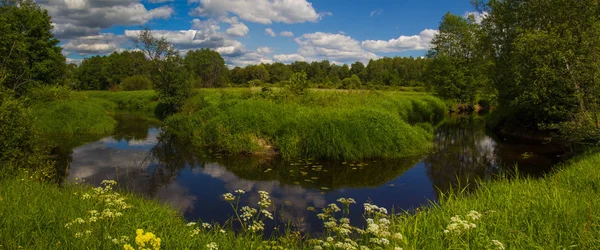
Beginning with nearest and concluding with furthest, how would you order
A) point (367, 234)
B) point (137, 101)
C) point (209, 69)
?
point (367, 234) < point (137, 101) < point (209, 69)

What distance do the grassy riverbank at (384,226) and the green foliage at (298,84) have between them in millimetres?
16112

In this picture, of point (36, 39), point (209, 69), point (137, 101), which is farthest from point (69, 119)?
point (209, 69)

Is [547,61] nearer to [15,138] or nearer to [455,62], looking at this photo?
[15,138]

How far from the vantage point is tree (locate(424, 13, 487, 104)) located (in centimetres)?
4038

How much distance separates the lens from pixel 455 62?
137 ft

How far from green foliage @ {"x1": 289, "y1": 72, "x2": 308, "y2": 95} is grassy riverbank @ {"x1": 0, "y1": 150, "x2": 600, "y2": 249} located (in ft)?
52.9

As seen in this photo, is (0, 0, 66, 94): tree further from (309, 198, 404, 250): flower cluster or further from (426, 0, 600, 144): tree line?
(426, 0, 600, 144): tree line

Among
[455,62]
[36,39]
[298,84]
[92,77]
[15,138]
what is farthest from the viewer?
[92,77]

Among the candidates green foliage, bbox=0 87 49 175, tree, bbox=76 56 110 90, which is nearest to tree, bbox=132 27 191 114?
green foliage, bbox=0 87 49 175

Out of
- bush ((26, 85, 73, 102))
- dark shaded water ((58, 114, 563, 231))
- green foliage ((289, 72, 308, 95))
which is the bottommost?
dark shaded water ((58, 114, 563, 231))

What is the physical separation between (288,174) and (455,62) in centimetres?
3573

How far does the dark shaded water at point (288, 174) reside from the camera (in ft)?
33.7

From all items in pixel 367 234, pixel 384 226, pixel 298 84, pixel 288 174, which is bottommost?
pixel 288 174

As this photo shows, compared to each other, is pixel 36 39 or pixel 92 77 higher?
pixel 36 39
